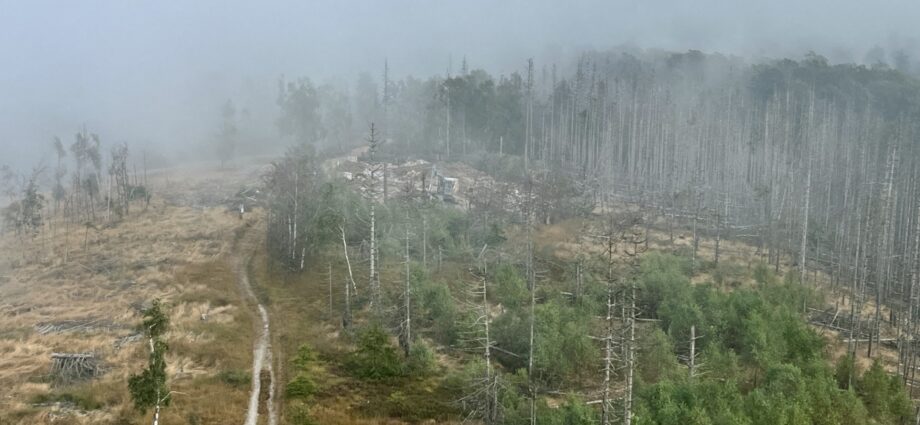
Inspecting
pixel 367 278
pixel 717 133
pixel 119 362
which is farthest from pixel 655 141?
pixel 119 362

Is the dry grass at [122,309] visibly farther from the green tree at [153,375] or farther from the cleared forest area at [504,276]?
the green tree at [153,375]

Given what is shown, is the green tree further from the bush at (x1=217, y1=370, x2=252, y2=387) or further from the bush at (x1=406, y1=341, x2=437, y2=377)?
the bush at (x1=406, y1=341, x2=437, y2=377)

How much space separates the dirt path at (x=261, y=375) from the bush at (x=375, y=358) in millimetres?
5205

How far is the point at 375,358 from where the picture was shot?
36500 millimetres

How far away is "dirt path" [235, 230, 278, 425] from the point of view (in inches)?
1192

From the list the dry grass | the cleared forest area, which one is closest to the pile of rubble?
the cleared forest area

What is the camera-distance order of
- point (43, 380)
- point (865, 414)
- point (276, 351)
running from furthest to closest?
point (276, 351), point (43, 380), point (865, 414)

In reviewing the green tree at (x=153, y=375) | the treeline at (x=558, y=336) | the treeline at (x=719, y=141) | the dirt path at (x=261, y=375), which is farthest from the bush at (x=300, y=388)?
the treeline at (x=719, y=141)

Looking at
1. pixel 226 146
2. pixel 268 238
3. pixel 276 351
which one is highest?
pixel 226 146

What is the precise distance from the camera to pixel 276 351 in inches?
1518

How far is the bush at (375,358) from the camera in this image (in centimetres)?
3641

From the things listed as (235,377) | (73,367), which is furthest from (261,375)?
(73,367)

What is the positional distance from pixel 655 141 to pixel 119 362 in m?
88.9

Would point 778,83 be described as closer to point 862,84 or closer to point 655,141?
point 862,84
